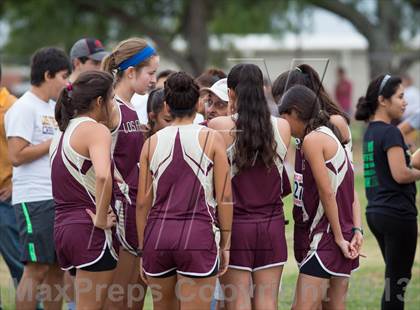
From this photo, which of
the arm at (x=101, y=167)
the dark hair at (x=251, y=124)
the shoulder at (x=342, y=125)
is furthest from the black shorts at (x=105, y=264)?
the shoulder at (x=342, y=125)

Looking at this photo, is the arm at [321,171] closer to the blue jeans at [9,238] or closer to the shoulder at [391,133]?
the shoulder at [391,133]

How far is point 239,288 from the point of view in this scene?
5426mm

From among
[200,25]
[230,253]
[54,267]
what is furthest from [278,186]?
[200,25]

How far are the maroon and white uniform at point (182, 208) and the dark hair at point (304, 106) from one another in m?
0.71

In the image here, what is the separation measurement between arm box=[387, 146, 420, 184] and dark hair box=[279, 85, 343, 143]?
1014 millimetres

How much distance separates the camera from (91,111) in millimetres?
5469

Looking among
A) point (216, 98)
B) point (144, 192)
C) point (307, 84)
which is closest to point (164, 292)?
point (144, 192)

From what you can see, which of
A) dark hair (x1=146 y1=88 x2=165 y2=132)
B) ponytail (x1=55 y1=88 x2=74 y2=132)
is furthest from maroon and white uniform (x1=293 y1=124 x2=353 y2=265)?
ponytail (x1=55 y1=88 x2=74 y2=132)

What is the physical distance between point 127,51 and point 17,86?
2523 centimetres

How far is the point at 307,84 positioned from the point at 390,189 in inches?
45.4

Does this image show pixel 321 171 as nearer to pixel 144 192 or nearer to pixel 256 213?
pixel 256 213

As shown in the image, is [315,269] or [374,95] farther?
[374,95]

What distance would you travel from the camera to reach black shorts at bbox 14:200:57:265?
6582 mm

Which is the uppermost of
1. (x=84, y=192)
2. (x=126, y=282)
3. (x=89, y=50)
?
(x=89, y=50)
